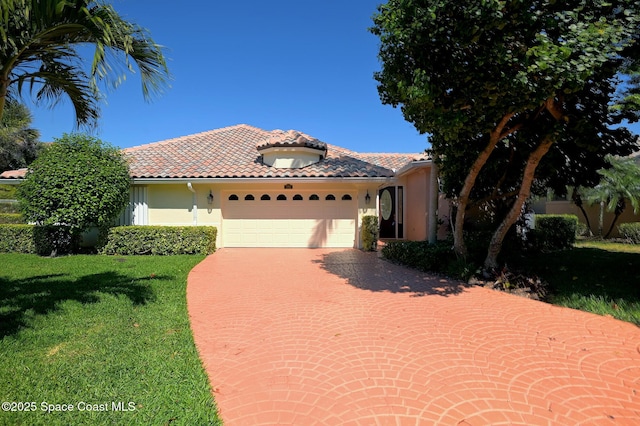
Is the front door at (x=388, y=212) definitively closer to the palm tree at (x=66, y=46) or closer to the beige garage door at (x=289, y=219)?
the beige garage door at (x=289, y=219)

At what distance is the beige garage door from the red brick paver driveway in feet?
23.4

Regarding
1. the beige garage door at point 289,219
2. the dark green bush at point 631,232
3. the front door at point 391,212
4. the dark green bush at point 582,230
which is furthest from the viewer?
the dark green bush at point 582,230

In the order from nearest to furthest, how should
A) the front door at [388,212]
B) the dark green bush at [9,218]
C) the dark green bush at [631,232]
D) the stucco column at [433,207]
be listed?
the stucco column at [433,207] → the dark green bush at [9,218] → the dark green bush at [631,232] → the front door at [388,212]

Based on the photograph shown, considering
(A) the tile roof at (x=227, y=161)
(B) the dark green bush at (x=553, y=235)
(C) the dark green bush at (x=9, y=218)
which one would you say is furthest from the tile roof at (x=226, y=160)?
(B) the dark green bush at (x=553, y=235)

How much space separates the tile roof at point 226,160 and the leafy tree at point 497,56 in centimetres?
686

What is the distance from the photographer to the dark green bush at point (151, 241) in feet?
40.2

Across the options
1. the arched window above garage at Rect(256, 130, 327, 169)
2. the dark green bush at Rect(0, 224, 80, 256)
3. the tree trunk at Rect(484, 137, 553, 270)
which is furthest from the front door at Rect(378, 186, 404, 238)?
the dark green bush at Rect(0, 224, 80, 256)

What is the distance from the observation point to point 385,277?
8.51 meters

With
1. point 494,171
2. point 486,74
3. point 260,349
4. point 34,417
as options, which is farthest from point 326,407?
point 494,171

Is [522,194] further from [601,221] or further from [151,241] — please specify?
[601,221]

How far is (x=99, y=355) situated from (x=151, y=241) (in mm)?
9155

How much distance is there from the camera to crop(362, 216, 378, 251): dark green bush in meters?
13.3

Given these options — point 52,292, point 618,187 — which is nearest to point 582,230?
point 618,187

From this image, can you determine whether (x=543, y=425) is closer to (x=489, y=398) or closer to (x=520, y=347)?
(x=489, y=398)
